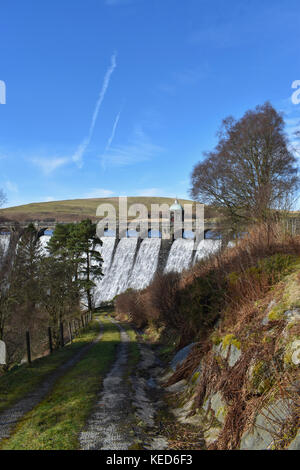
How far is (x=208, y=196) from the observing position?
74.7 feet

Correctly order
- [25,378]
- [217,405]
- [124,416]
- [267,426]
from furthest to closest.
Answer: [25,378] < [124,416] < [217,405] < [267,426]

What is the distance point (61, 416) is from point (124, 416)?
1.27 m

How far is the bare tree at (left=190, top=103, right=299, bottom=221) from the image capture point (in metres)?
21.0

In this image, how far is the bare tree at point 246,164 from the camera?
2105cm

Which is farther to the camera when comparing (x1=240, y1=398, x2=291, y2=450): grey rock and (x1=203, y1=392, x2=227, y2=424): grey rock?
(x1=203, y1=392, x2=227, y2=424): grey rock

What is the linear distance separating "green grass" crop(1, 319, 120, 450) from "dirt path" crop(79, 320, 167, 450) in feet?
0.70

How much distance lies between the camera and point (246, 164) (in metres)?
21.6

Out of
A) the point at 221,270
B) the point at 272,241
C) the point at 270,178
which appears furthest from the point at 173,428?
the point at 270,178

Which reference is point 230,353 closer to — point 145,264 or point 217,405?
point 217,405

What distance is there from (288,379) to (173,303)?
394 inches

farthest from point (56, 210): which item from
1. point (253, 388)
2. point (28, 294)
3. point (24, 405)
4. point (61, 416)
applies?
point (253, 388)

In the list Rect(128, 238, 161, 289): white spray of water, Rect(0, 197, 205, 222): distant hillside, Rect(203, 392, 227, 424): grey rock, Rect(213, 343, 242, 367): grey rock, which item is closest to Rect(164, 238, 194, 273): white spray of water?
Rect(128, 238, 161, 289): white spray of water

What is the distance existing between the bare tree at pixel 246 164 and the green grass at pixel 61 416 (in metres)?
15.0

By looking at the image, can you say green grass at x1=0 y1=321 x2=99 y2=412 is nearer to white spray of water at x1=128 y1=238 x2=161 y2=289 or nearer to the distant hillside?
white spray of water at x1=128 y1=238 x2=161 y2=289
